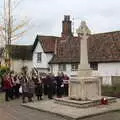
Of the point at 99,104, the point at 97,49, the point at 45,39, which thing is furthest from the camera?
the point at 45,39

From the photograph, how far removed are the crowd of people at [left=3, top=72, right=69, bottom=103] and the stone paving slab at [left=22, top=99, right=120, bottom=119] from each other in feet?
6.15

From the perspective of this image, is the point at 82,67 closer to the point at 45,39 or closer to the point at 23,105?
the point at 23,105

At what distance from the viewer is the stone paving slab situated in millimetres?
14095

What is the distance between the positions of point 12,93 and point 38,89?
9.39ft

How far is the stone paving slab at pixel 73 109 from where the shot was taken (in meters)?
14.1

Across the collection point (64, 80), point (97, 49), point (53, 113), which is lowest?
point (53, 113)

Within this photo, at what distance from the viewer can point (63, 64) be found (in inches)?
1601

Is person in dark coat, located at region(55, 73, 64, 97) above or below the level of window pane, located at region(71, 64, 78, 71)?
below

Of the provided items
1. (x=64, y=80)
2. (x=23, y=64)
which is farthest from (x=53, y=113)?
(x=23, y=64)

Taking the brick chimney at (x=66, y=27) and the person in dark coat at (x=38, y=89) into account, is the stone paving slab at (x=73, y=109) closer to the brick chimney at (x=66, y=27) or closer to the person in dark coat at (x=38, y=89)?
the person in dark coat at (x=38, y=89)

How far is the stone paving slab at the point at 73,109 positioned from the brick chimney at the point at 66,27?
28104 mm

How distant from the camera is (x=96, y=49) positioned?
37094 millimetres

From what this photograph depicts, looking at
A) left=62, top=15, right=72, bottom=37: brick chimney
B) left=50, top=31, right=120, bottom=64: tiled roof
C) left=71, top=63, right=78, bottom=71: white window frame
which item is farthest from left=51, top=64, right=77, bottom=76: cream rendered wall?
left=62, top=15, right=72, bottom=37: brick chimney

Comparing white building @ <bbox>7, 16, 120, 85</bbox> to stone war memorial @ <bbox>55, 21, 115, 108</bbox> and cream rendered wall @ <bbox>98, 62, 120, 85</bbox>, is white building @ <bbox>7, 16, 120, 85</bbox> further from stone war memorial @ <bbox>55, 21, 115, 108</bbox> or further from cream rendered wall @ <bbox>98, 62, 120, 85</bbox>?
stone war memorial @ <bbox>55, 21, 115, 108</bbox>
